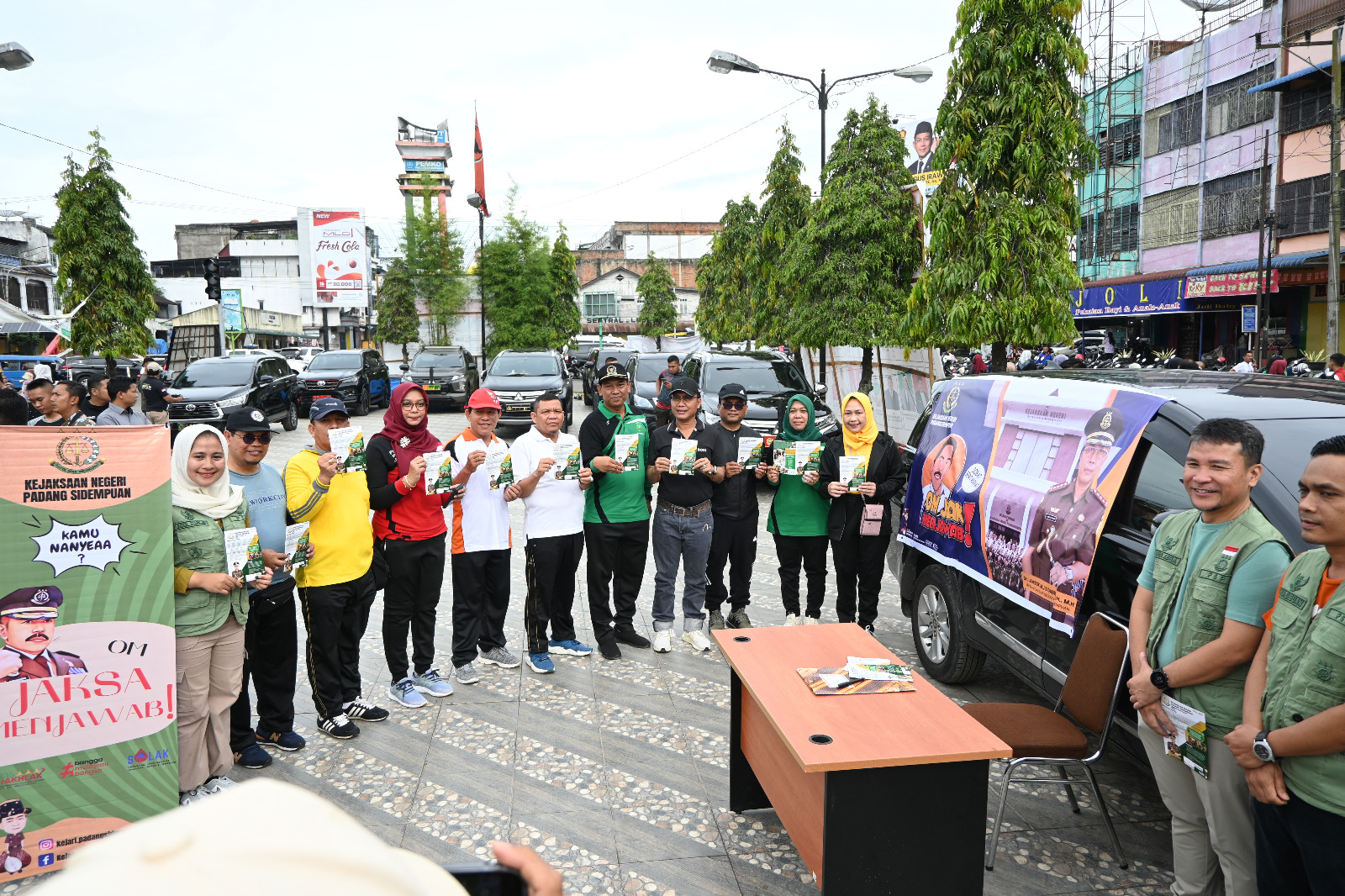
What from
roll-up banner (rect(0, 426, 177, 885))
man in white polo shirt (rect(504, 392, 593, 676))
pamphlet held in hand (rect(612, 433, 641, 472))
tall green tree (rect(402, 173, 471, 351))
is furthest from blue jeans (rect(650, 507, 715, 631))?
tall green tree (rect(402, 173, 471, 351))

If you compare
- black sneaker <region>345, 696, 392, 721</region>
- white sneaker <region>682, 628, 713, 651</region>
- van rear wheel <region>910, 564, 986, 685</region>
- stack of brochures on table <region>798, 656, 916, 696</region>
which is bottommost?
white sneaker <region>682, 628, 713, 651</region>

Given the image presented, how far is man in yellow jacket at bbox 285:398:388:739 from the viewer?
4746mm

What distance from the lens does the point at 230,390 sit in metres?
18.2

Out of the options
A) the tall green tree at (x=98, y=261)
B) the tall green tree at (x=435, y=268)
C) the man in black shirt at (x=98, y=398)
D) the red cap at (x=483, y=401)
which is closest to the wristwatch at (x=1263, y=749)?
the red cap at (x=483, y=401)

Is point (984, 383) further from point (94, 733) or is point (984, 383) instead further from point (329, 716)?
point (94, 733)

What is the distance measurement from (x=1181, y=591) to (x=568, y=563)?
4049 millimetres

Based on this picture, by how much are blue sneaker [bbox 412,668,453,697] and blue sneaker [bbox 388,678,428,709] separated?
0.26 ft

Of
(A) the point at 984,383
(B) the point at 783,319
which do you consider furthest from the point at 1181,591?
(B) the point at 783,319

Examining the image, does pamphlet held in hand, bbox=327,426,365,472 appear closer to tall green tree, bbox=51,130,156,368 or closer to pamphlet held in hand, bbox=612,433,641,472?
pamphlet held in hand, bbox=612,433,641,472

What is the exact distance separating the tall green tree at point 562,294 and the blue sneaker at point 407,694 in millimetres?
30336

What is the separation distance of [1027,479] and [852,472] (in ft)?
5.63

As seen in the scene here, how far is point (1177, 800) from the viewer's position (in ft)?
10.5

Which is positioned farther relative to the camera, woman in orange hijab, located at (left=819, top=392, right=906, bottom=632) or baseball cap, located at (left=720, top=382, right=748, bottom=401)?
baseball cap, located at (left=720, top=382, right=748, bottom=401)

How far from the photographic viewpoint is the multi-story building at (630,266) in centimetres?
8300
